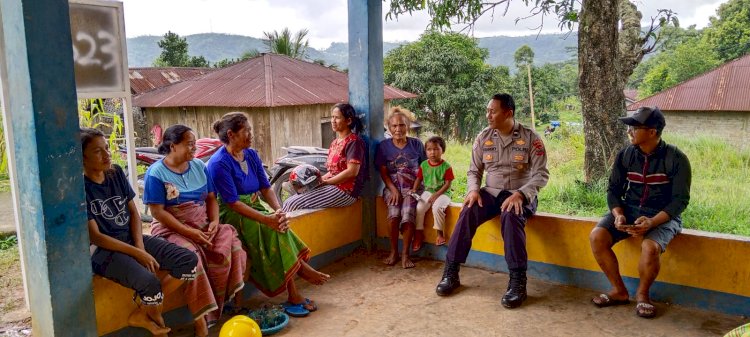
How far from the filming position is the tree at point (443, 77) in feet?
47.9

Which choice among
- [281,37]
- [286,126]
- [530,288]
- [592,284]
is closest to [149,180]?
[530,288]

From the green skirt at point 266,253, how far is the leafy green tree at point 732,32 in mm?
19487

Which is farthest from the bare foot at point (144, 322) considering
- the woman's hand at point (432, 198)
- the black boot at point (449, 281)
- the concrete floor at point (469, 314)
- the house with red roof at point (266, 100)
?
the house with red roof at point (266, 100)

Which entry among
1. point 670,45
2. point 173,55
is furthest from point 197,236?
point 173,55

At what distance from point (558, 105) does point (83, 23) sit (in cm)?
2103

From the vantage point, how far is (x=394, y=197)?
177 inches

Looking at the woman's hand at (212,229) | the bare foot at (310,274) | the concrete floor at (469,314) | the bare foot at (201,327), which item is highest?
the woman's hand at (212,229)

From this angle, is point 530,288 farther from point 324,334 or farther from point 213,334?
point 213,334

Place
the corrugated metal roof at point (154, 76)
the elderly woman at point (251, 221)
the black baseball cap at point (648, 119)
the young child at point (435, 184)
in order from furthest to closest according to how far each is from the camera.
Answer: the corrugated metal roof at point (154, 76) < the young child at point (435, 184) < the elderly woman at point (251, 221) < the black baseball cap at point (648, 119)

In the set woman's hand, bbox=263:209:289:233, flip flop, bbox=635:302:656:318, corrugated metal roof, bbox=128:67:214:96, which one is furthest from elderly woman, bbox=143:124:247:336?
corrugated metal roof, bbox=128:67:214:96

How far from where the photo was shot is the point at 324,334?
10.7 feet

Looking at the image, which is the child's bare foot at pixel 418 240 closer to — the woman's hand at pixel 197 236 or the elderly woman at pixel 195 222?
the elderly woman at pixel 195 222

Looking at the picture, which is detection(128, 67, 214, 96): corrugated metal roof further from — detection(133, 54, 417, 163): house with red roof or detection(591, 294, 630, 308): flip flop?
detection(591, 294, 630, 308): flip flop

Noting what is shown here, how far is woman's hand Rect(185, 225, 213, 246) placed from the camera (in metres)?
3.15
